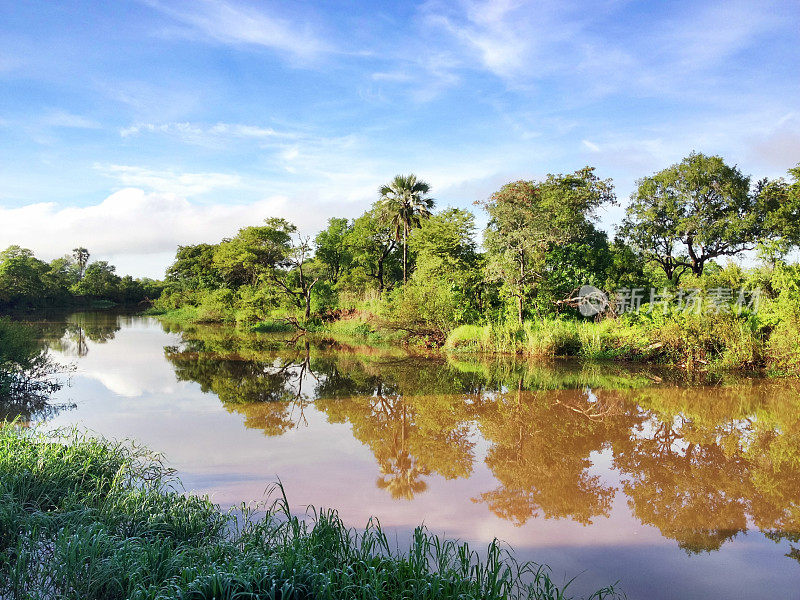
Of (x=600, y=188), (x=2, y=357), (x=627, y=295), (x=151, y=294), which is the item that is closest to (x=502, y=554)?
(x=2, y=357)

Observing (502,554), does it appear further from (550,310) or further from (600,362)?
(550,310)

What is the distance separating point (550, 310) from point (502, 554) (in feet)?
50.3

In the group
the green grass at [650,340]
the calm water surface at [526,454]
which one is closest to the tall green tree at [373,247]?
the green grass at [650,340]

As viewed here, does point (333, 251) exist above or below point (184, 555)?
above

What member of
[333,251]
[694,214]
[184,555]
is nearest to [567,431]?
[184,555]

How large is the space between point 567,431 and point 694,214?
2140 centimetres

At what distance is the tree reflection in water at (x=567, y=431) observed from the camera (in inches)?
207

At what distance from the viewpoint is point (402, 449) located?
717 cm

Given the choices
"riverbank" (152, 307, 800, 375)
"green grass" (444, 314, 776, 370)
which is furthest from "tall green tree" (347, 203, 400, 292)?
"green grass" (444, 314, 776, 370)

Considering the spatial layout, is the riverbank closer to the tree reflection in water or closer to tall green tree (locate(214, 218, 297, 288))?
the tree reflection in water

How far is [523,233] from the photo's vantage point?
17.8 meters

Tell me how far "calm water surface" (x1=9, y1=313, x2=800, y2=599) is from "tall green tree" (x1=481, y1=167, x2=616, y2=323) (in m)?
5.23

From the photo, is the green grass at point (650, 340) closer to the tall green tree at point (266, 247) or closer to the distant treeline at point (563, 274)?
the distant treeline at point (563, 274)

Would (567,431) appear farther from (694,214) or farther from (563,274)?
(694,214)
